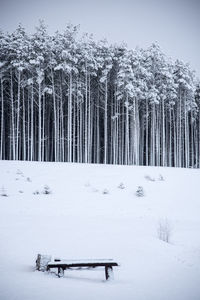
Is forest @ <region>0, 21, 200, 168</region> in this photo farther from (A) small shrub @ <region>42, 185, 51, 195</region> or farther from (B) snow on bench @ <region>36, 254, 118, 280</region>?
(B) snow on bench @ <region>36, 254, 118, 280</region>

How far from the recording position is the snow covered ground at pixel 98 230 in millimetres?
6271

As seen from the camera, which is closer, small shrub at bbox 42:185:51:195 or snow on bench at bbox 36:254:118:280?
snow on bench at bbox 36:254:118:280

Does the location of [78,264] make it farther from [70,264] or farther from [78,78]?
[78,78]

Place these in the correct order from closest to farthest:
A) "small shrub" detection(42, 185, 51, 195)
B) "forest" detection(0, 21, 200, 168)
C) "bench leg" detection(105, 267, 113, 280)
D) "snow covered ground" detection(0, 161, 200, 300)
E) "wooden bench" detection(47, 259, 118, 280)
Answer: "snow covered ground" detection(0, 161, 200, 300) < "wooden bench" detection(47, 259, 118, 280) < "bench leg" detection(105, 267, 113, 280) < "small shrub" detection(42, 185, 51, 195) < "forest" detection(0, 21, 200, 168)

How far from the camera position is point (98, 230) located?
11.6m

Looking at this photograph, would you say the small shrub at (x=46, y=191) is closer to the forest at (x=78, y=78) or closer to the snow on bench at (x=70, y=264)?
the forest at (x=78, y=78)

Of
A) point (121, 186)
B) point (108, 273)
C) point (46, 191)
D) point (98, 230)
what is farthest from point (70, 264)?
point (121, 186)

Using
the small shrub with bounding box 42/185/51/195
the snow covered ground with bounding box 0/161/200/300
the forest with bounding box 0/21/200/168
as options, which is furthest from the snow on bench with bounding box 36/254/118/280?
the forest with bounding box 0/21/200/168

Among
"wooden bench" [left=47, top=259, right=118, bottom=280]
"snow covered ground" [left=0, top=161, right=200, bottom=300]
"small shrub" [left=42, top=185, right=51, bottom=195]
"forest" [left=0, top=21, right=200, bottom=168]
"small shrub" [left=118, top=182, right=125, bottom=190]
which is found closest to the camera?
"snow covered ground" [left=0, top=161, right=200, bottom=300]

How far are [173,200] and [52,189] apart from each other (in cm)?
820

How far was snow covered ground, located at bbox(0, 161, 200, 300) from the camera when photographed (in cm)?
627

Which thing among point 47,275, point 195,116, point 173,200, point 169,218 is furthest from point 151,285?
point 195,116

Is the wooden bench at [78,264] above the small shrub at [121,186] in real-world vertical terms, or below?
below

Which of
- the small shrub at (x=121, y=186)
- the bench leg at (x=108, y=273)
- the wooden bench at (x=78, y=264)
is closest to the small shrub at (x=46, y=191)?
the small shrub at (x=121, y=186)
